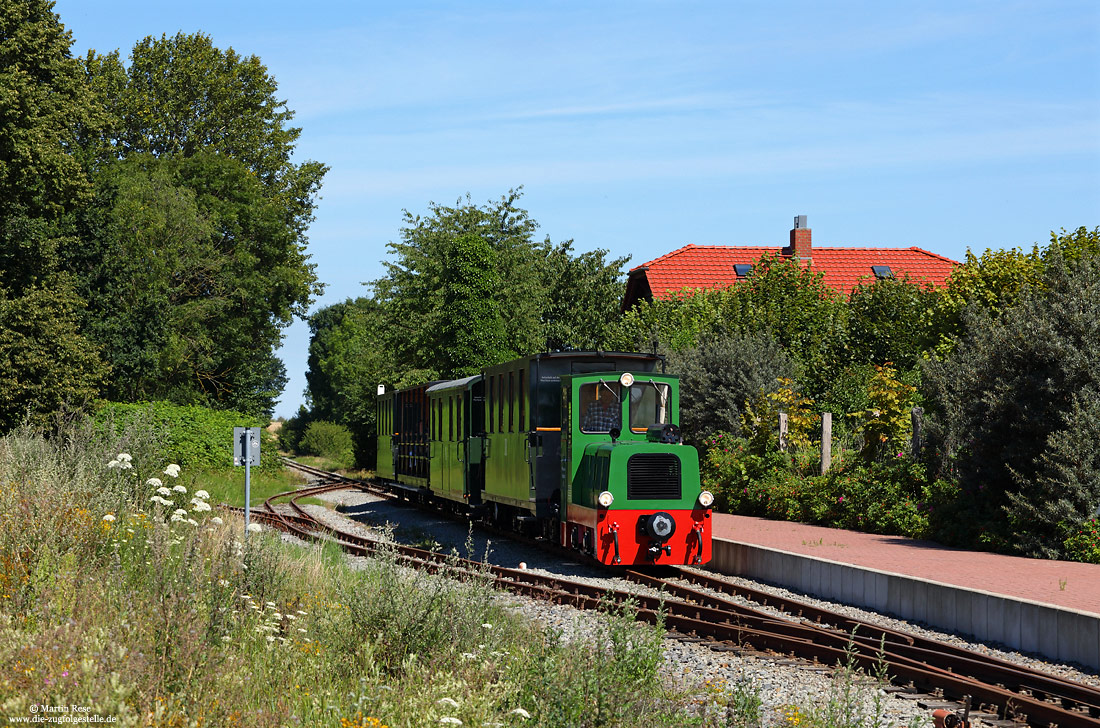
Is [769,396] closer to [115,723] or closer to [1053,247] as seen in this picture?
[1053,247]

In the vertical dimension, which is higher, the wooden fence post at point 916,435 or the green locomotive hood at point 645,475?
the wooden fence post at point 916,435

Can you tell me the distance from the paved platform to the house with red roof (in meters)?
33.9

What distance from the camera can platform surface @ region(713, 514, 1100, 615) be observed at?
12602 mm

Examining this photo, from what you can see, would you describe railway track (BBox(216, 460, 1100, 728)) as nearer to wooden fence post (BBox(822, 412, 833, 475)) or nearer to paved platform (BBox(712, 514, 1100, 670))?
paved platform (BBox(712, 514, 1100, 670))

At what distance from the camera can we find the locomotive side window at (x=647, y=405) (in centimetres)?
1730

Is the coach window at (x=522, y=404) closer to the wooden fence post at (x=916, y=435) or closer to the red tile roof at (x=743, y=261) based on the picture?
the wooden fence post at (x=916, y=435)

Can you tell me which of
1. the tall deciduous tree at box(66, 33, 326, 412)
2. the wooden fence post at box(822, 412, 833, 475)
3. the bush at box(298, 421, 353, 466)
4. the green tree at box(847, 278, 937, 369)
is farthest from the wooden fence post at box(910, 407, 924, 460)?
the bush at box(298, 421, 353, 466)

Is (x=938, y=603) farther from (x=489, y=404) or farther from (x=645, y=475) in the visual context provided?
(x=489, y=404)

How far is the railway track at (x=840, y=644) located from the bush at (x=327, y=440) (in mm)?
62607

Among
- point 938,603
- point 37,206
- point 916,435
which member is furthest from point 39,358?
point 938,603

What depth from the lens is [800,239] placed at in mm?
52969

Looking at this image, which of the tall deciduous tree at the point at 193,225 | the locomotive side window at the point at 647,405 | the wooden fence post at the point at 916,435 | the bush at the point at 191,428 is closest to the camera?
the locomotive side window at the point at 647,405

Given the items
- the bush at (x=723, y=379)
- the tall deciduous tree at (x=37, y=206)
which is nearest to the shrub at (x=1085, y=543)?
the bush at (x=723, y=379)

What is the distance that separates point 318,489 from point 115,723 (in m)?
34.1
